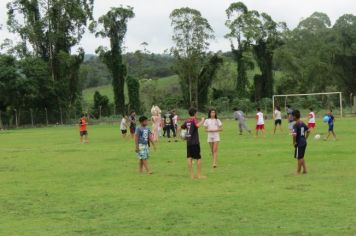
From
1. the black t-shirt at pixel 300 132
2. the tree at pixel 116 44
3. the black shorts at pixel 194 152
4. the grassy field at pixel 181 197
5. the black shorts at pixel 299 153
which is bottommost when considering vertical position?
the grassy field at pixel 181 197

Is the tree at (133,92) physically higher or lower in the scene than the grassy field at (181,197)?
higher

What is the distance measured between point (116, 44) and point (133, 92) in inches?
249

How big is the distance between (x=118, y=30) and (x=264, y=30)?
19.3m

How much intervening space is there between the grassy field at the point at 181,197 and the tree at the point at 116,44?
51.8 m

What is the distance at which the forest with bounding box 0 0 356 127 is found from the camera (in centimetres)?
6481

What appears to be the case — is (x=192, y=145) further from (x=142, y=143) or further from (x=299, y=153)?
(x=299, y=153)

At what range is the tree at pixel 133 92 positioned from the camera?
71875mm

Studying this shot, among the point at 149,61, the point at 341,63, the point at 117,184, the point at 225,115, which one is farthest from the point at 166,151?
the point at 149,61

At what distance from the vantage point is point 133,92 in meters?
71.9

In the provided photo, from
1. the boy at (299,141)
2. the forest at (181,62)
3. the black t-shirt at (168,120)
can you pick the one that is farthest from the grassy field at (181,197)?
the forest at (181,62)

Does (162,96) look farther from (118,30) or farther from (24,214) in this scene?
(24,214)

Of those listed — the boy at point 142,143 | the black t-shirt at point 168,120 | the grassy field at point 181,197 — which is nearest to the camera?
the grassy field at point 181,197

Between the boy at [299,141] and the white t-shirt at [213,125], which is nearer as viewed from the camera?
the boy at [299,141]

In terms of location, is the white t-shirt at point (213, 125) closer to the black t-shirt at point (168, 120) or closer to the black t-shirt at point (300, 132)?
the black t-shirt at point (300, 132)
